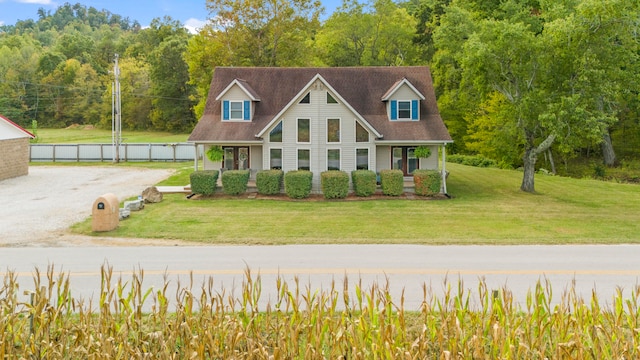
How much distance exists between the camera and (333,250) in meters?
14.0

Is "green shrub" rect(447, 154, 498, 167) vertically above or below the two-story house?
below

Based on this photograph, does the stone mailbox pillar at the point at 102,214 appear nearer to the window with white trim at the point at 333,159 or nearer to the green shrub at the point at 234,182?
the green shrub at the point at 234,182

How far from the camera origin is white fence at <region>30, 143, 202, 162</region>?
143 ft

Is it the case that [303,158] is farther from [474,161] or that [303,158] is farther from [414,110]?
[474,161]

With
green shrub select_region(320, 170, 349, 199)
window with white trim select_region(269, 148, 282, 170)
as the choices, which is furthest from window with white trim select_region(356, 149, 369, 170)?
window with white trim select_region(269, 148, 282, 170)

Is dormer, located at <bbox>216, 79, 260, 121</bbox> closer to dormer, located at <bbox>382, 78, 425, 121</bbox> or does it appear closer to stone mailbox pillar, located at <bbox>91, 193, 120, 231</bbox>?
dormer, located at <bbox>382, 78, 425, 121</bbox>

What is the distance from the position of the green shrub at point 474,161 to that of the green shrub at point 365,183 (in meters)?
19.4

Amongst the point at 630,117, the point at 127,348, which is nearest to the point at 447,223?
the point at 127,348

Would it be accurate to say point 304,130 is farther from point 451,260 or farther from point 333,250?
point 451,260

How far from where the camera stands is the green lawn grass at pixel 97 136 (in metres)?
63.4

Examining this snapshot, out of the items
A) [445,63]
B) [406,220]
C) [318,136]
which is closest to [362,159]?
[318,136]

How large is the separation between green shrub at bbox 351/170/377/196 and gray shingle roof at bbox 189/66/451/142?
2269mm

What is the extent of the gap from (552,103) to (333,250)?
15.0 metres

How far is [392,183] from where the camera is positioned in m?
25.1
